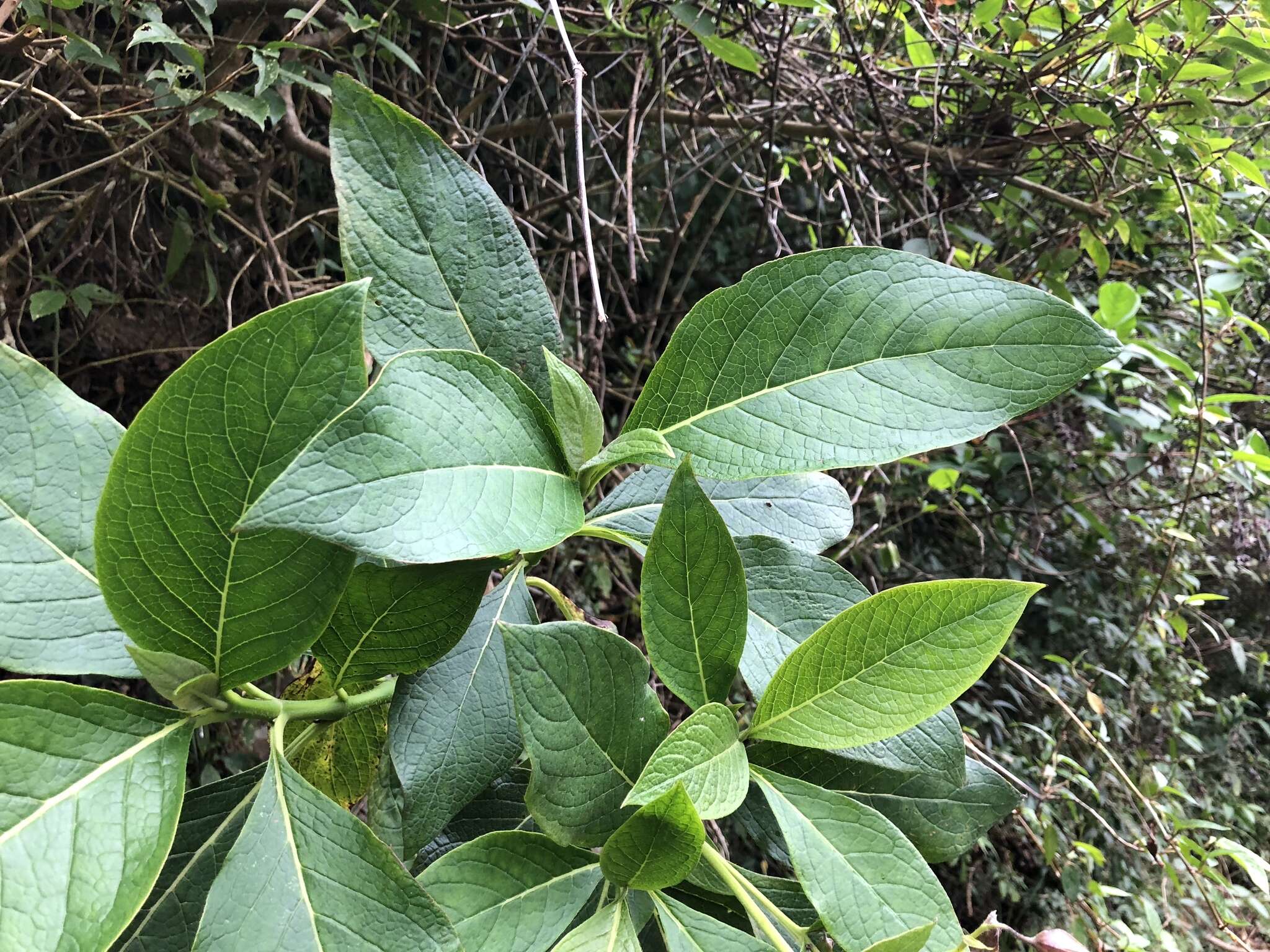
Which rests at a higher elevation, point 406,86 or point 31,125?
point 406,86

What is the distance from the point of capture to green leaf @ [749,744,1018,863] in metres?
0.35

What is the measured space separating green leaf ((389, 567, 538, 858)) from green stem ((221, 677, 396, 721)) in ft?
0.08

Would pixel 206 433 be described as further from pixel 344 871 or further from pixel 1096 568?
pixel 1096 568

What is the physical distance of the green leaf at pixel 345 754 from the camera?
0.36 metres

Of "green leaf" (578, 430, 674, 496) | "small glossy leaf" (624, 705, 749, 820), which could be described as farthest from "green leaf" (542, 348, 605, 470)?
"small glossy leaf" (624, 705, 749, 820)

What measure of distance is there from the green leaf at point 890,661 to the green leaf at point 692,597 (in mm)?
26

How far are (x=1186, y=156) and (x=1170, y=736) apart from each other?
158cm

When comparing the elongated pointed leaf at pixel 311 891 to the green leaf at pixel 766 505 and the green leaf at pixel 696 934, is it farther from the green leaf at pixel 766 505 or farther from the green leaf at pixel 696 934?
the green leaf at pixel 766 505

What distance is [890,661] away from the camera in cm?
29

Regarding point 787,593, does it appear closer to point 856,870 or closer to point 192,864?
point 856,870

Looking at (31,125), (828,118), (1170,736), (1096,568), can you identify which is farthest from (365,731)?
(1170,736)

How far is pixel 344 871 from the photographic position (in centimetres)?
25

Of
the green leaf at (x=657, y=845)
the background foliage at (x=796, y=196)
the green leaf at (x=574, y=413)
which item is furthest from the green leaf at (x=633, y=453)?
the background foliage at (x=796, y=196)

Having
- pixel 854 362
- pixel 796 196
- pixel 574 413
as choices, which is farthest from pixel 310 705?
pixel 796 196
